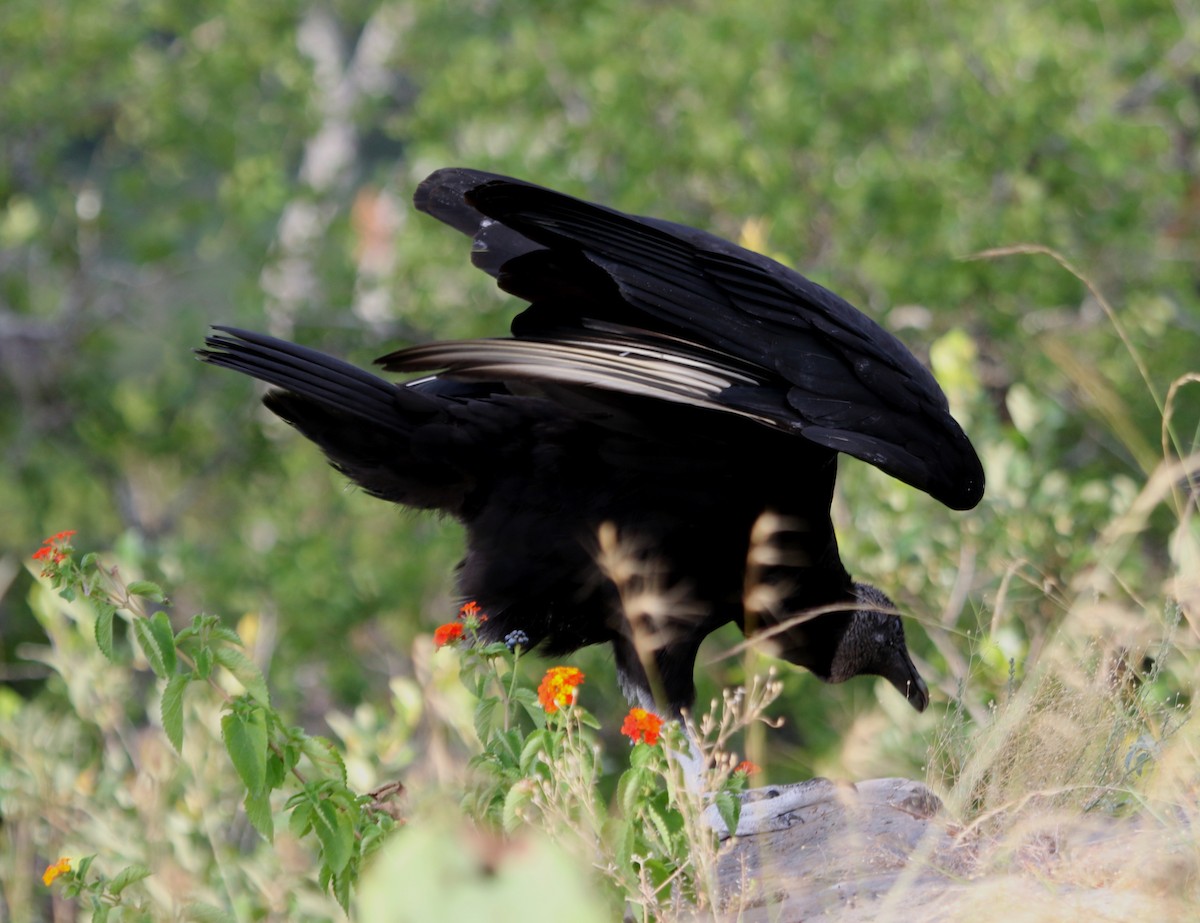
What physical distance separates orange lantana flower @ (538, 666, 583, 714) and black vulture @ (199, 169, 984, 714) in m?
0.59

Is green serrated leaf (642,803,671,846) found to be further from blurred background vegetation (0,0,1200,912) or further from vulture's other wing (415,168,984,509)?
blurred background vegetation (0,0,1200,912)

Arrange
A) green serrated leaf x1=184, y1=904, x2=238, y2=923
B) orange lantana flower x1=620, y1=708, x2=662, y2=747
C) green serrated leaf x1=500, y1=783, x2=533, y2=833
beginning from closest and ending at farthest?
1. green serrated leaf x1=500, y1=783, x2=533, y2=833
2. orange lantana flower x1=620, y1=708, x2=662, y2=747
3. green serrated leaf x1=184, y1=904, x2=238, y2=923

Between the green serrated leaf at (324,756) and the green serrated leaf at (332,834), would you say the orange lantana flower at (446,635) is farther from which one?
the green serrated leaf at (332,834)

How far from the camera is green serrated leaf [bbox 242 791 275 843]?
2082 mm

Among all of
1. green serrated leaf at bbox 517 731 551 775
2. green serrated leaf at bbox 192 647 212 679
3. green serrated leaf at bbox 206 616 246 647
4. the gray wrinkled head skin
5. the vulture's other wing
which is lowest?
the gray wrinkled head skin

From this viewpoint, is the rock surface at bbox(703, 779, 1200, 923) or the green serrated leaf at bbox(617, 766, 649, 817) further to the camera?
the green serrated leaf at bbox(617, 766, 649, 817)

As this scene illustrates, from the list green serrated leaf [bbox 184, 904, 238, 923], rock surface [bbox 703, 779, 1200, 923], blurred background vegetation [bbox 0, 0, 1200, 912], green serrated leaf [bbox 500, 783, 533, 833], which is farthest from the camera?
blurred background vegetation [bbox 0, 0, 1200, 912]

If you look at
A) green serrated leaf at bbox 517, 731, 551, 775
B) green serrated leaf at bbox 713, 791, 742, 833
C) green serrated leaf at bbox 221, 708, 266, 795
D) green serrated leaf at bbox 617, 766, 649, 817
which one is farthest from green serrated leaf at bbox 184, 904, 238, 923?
green serrated leaf at bbox 713, 791, 742, 833

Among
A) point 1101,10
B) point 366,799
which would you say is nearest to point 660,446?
point 366,799

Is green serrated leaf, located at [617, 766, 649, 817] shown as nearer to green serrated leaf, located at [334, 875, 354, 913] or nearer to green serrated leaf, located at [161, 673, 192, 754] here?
green serrated leaf, located at [334, 875, 354, 913]

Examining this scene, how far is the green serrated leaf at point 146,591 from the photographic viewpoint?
2.05 m

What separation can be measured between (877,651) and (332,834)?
6.70ft

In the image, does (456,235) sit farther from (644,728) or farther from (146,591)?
(644,728)

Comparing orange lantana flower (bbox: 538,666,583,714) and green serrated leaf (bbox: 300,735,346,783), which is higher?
orange lantana flower (bbox: 538,666,583,714)
